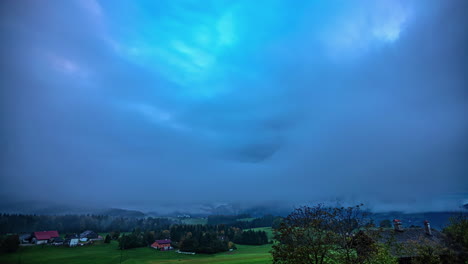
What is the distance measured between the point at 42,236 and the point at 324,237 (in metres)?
113

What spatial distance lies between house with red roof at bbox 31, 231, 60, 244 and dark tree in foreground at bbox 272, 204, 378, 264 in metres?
103

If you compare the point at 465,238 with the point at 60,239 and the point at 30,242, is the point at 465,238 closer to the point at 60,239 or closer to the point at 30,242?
the point at 30,242

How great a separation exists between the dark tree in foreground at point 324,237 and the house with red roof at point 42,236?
4075 inches

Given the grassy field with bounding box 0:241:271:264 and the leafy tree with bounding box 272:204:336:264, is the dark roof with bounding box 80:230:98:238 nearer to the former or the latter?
the grassy field with bounding box 0:241:271:264

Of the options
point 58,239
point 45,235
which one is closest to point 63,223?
point 58,239

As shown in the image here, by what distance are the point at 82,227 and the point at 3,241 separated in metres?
74.9

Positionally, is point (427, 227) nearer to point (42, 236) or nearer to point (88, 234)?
point (42, 236)

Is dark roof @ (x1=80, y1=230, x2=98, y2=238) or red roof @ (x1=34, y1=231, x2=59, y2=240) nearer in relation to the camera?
red roof @ (x1=34, y1=231, x2=59, y2=240)

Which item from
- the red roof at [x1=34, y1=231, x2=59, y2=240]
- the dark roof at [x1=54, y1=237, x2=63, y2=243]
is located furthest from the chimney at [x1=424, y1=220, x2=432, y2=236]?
the dark roof at [x1=54, y1=237, x2=63, y2=243]

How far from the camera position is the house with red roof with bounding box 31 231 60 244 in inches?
3461

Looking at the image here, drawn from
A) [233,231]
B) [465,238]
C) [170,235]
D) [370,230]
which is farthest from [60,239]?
[465,238]

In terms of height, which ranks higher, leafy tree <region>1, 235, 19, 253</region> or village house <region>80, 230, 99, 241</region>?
leafy tree <region>1, 235, 19, 253</region>

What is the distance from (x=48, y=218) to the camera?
4326 inches

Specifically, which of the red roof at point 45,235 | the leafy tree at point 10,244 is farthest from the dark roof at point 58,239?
the leafy tree at point 10,244
